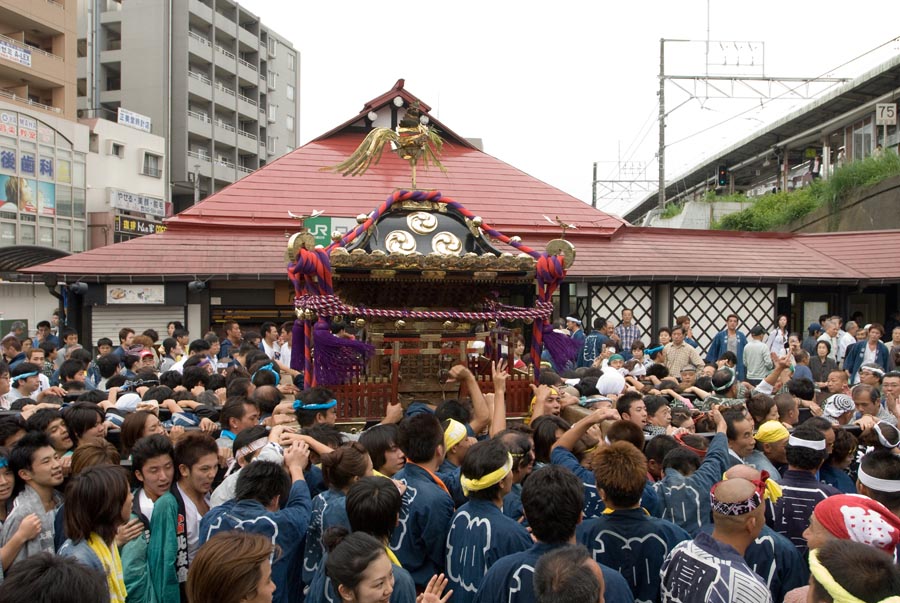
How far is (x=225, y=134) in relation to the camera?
35969 mm

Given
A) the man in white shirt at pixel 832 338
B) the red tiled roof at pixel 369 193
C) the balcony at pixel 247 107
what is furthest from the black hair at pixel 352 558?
the balcony at pixel 247 107

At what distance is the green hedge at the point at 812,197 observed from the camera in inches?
754

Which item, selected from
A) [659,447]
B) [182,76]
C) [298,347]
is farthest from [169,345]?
[182,76]

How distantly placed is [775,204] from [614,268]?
40.8ft

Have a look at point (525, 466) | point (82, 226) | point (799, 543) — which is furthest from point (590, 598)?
point (82, 226)

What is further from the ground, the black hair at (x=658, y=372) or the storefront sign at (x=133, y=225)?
the storefront sign at (x=133, y=225)

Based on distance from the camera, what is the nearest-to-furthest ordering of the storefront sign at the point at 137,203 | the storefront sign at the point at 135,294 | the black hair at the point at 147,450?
the black hair at the point at 147,450 → the storefront sign at the point at 135,294 → the storefront sign at the point at 137,203

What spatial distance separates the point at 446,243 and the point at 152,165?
1060 inches

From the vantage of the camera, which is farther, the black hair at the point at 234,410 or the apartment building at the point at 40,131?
the apartment building at the point at 40,131

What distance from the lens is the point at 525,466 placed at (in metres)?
3.81

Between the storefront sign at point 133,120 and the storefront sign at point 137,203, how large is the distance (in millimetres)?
3013

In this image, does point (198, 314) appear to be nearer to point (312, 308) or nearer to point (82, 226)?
point (312, 308)

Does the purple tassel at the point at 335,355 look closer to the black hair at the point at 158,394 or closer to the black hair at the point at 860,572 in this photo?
the black hair at the point at 158,394

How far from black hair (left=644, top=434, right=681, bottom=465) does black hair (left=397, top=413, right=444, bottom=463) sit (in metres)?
1.34
